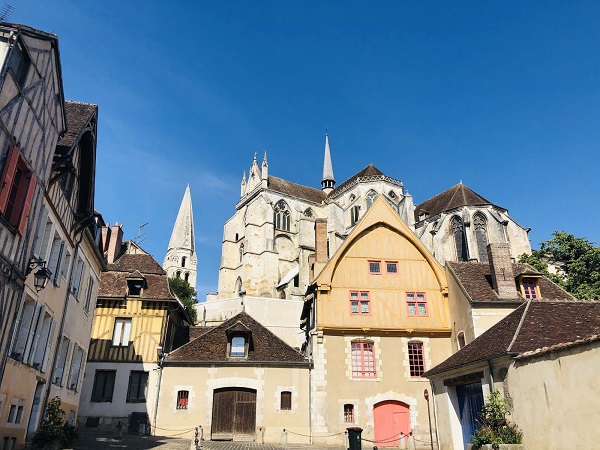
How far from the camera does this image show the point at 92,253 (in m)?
15.1

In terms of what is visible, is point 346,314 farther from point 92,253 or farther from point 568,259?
point 568,259

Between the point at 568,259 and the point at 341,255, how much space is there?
1717cm

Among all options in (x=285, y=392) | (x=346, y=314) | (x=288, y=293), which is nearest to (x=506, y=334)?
(x=346, y=314)

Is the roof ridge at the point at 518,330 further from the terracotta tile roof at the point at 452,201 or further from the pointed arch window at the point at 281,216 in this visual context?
the pointed arch window at the point at 281,216

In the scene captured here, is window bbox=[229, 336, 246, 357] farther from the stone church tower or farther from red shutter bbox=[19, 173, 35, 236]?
the stone church tower

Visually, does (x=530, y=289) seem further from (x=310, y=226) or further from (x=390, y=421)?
(x=310, y=226)

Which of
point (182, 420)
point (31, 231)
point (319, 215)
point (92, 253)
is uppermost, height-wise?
point (319, 215)

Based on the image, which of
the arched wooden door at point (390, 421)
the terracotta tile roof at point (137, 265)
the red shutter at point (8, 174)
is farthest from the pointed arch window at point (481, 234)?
the red shutter at point (8, 174)

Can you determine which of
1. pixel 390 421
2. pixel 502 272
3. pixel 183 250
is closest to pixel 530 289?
pixel 502 272

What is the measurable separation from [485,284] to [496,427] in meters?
9.39

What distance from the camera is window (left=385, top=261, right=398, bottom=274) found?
855 inches

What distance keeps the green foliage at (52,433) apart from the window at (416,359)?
14.0 meters

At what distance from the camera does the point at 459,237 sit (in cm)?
4544

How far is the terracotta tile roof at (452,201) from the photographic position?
46412 millimetres
